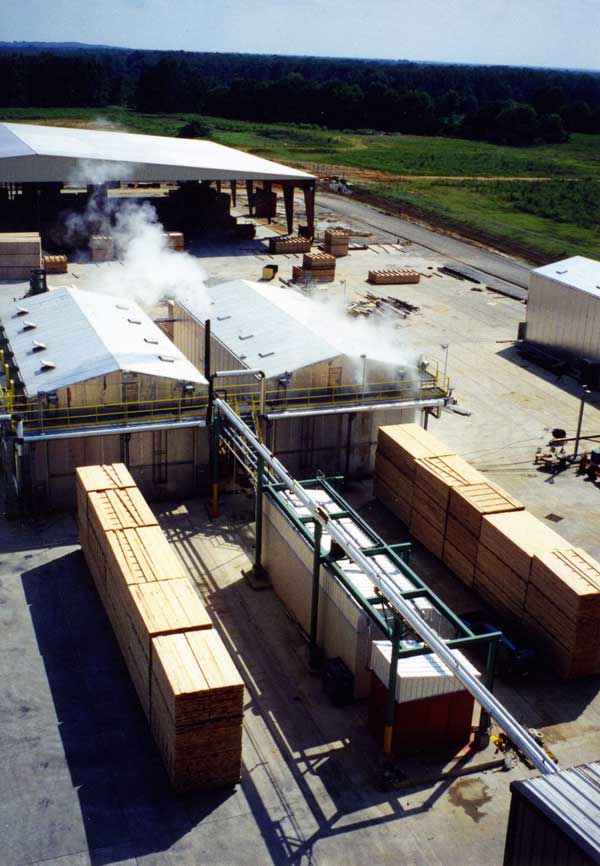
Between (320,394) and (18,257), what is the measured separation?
2822 centimetres

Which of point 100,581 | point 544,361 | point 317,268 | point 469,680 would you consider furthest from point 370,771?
point 317,268

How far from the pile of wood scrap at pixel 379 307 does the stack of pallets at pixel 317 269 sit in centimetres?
413

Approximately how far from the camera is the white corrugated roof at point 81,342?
28.9 metres

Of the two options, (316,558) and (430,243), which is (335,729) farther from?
(430,243)

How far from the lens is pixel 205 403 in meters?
29.3

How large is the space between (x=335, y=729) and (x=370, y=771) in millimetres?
1372

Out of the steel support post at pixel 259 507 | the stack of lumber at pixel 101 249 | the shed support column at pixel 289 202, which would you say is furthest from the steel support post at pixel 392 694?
the shed support column at pixel 289 202

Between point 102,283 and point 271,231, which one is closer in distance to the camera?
point 102,283

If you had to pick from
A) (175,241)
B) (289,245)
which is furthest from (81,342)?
(289,245)

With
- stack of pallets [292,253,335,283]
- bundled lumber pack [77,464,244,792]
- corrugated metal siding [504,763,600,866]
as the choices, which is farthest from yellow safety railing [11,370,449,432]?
stack of pallets [292,253,335,283]

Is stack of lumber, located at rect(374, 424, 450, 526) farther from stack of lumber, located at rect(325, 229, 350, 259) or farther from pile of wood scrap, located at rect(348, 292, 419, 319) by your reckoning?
stack of lumber, located at rect(325, 229, 350, 259)

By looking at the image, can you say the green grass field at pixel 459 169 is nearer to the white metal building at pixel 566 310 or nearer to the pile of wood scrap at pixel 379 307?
the pile of wood scrap at pixel 379 307

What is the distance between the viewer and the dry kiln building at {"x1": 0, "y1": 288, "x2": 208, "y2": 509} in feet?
90.0

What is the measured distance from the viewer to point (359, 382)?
100ft
